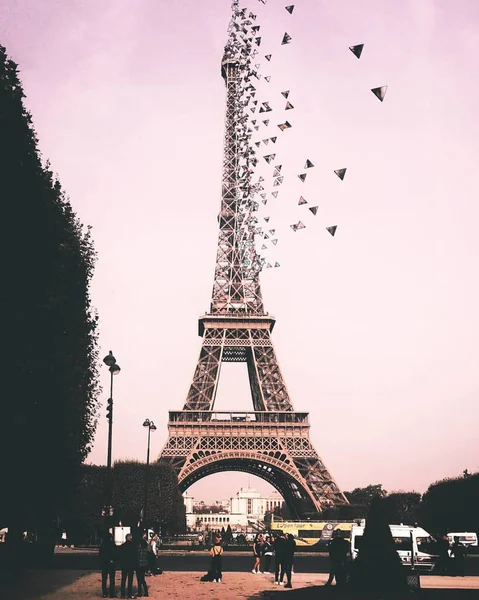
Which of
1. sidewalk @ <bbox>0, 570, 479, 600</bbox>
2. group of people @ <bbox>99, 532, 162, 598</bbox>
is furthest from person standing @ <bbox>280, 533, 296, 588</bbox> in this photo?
group of people @ <bbox>99, 532, 162, 598</bbox>

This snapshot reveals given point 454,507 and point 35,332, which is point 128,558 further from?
point 454,507

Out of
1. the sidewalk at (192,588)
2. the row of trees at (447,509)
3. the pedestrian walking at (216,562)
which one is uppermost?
the row of trees at (447,509)

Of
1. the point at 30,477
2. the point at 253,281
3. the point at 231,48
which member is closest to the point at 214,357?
the point at 253,281

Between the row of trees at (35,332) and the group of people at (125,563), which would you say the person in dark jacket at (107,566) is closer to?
the group of people at (125,563)

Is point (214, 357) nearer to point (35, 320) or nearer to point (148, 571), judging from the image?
point (148, 571)

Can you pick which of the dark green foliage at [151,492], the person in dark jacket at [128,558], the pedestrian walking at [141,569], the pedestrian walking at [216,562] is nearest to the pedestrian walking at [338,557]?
the pedestrian walking at [216,562]
